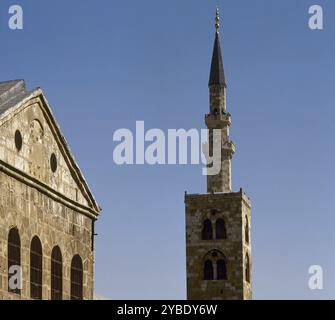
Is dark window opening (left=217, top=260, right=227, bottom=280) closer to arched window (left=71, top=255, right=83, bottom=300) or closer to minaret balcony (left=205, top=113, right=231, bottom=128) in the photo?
minaret balcony (left=205, top=113, right=231, bottom=128)

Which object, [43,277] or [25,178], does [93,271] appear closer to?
[43,277]

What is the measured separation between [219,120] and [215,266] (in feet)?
42.2

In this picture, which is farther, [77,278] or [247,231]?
[247,231]

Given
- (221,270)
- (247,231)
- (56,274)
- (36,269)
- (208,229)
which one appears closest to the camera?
(36,269)

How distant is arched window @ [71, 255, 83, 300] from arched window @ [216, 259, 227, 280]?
55694mm

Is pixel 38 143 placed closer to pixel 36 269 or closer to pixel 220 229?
pixel 36 269

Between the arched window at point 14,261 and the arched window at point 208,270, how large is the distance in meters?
59.9

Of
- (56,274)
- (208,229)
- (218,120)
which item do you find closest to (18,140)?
(56,274)

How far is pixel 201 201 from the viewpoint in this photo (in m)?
84.3

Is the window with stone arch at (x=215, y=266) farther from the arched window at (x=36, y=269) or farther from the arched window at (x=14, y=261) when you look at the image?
the arched window at (x=14, y=261)

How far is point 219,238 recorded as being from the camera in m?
84.6

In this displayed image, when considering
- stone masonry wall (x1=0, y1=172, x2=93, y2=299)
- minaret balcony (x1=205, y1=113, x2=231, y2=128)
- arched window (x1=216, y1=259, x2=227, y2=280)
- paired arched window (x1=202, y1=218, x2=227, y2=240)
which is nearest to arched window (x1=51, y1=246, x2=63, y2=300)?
stone masonry wall (x1=0, y1=172, x2=93, y2=299)
